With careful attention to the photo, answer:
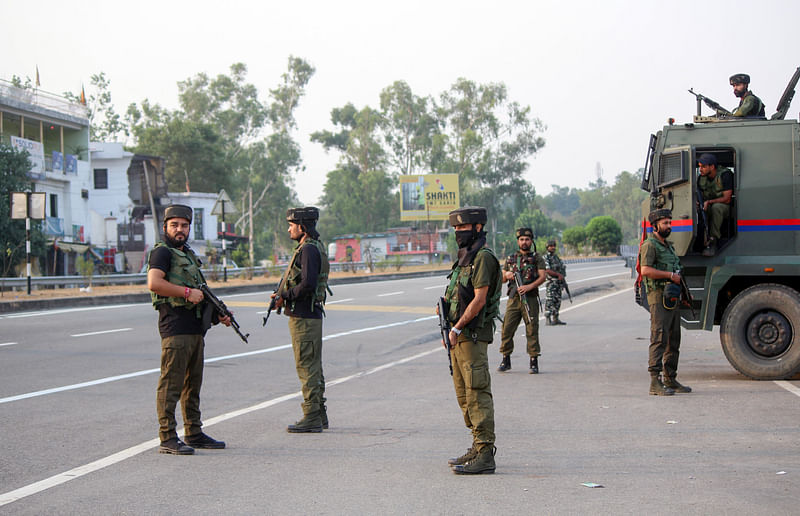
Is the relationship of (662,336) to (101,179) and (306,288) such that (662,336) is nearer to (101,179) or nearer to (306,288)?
(306,288)

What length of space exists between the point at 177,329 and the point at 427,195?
70.5 m

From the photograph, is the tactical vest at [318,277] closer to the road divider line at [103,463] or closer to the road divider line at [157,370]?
the road divider line at [103,463]

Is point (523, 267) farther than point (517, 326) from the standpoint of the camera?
Yes

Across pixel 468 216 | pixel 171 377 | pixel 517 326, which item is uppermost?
pixel 468 216

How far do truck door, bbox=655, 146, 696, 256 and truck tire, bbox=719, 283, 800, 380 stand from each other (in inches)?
36.6

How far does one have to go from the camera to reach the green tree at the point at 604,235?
209ft

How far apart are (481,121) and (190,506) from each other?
77.7 meters

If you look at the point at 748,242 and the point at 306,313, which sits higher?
the point at 748,242

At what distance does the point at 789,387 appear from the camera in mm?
8672

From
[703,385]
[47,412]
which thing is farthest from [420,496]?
[703,385]

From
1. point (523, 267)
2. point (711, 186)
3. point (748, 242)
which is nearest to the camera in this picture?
point (748, 242)

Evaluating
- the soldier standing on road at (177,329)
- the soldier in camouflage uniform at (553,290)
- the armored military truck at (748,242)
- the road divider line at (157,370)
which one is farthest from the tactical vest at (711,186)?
the soldier in camouflage uniform at (553,290)

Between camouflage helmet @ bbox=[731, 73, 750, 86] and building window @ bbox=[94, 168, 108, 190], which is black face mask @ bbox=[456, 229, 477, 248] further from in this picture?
building window @ bbox=[94, 168, 108, 190]

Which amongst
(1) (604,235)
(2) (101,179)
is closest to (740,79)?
(2) (101,179)
